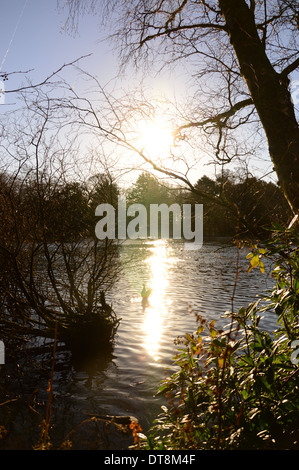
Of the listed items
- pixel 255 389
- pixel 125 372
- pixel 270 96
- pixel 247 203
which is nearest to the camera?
pixel 255 389

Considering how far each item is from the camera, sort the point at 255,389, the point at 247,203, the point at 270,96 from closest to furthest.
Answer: the point at 255,389 < the point at 270,96 < the point at 247,203

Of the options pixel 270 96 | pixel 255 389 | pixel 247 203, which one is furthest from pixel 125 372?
pixel 270 96

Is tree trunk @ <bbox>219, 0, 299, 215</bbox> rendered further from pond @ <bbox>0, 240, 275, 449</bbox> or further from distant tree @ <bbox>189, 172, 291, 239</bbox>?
pond @ <bbox>0, 240, 275, 449</bbox>

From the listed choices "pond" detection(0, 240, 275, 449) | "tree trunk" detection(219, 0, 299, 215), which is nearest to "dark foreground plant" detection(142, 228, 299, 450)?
"pond" detection(0, 240, 275, 449)

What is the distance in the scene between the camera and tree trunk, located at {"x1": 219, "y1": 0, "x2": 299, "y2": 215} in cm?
305

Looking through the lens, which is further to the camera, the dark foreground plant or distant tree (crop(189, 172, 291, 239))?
distant tree (crop(189, 172, 291, 239))

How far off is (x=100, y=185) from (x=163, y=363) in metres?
4.33

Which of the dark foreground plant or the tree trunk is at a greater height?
the tree trunk

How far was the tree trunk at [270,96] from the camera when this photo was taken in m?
3.05

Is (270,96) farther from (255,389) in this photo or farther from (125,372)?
(125,372)

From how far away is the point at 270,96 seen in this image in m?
3.20

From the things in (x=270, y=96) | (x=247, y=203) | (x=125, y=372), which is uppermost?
(x=270, y=96)
